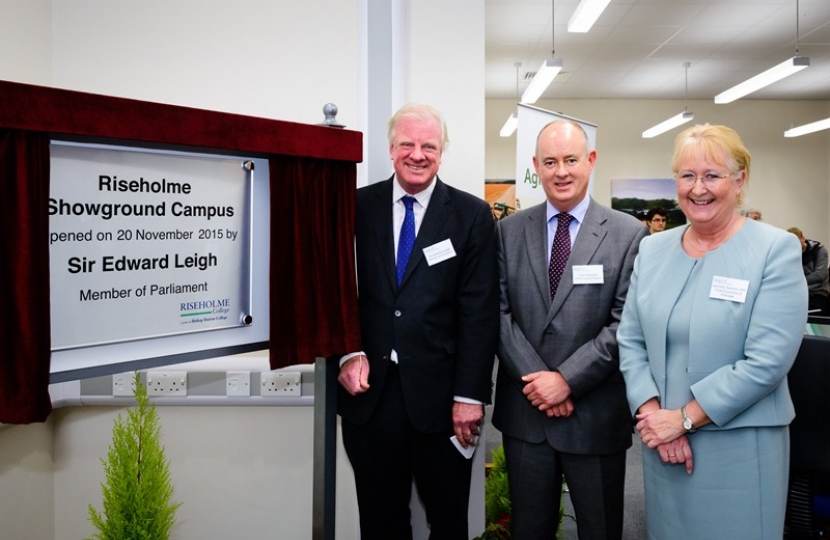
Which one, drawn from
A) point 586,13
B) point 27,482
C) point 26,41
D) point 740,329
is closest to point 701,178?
point 740,329

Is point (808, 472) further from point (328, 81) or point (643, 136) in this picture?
point (643, 136)

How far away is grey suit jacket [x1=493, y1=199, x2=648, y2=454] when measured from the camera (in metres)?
1.60

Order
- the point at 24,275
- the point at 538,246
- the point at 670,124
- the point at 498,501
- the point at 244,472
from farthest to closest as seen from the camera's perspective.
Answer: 1. the point at 670,124
2. the point at 498,501
3. the point at 244,472
4. the point at 538,246
5. the point at 24,275

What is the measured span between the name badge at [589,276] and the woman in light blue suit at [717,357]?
13 cm

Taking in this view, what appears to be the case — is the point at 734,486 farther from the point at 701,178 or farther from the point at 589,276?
the point at 701,178

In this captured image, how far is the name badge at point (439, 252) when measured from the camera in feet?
5.31

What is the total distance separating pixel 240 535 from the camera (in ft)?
7.11

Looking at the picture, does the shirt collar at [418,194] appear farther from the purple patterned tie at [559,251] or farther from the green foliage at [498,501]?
the green foliage at [498,501]

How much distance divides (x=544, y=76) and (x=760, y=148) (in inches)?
226

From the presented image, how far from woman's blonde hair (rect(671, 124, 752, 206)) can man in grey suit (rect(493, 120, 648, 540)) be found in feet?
1.05

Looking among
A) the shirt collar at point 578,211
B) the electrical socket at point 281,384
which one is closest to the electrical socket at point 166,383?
the electrical socket at point 281,384

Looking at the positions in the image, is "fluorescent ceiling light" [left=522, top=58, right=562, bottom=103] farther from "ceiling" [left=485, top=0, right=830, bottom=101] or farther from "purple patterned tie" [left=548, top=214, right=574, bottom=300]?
"purple patterned tie" [left=548, top=214, right=574, bottom=300]

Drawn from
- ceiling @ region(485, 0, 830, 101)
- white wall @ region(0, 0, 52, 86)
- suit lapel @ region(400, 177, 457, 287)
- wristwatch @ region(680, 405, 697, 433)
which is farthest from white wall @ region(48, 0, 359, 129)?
ceiling @ region(485, 0, 830, 101)

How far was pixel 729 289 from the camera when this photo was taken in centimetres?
136
